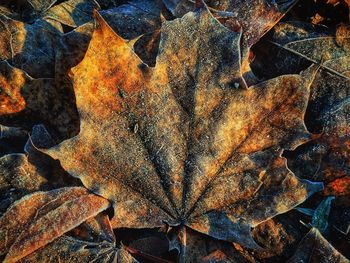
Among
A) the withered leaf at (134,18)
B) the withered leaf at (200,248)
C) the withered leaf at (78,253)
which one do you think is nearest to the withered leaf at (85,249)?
the withered leaf at (78,253)

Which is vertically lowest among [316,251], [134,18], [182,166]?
[316,251]

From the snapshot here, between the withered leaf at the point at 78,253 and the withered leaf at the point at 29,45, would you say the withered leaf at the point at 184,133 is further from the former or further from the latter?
the withered leaf at the point at 29,45

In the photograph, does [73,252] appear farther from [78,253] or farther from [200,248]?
[200,248]

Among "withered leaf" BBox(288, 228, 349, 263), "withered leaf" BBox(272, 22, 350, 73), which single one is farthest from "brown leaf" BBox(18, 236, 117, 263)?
"withered leaf" BBox(272, 22, 350, 73)

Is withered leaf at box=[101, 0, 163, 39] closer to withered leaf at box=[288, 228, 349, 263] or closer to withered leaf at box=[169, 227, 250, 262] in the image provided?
withered leaf at box=[169, 227, 250, 262]

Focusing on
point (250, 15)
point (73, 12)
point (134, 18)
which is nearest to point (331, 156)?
point (250, 15)

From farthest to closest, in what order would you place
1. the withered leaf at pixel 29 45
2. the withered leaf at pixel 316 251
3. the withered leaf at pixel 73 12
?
1. the withered leaf at pixel 73 12
2. the withered leaf at pixel 29 45
3. the withered leaf at pixel 316 251

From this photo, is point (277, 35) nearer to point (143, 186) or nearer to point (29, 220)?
point (143, 186)
